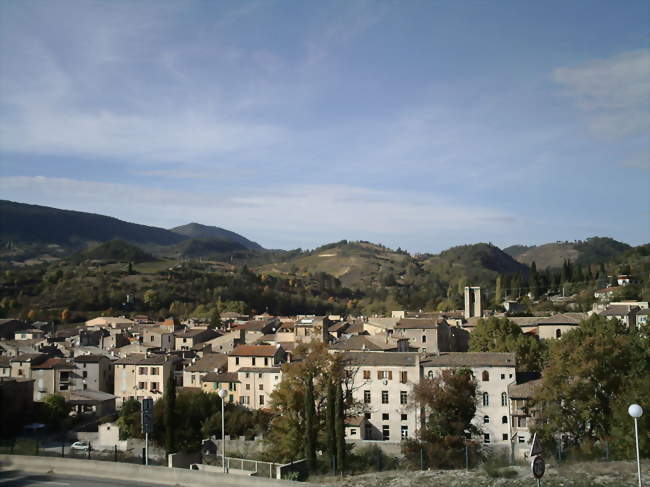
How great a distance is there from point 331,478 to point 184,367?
42569mm

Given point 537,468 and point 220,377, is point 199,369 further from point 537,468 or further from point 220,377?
point 537,468

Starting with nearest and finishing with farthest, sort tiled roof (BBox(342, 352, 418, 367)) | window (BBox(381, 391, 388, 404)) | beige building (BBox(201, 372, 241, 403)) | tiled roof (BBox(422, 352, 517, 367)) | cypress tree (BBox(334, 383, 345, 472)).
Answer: cypress tree (BBox(334, 383, 345, 472))
tiled roof (BBox(422, 352, 517, 367))
window (BBox(381, 391, 388, 404))
tiled roof (BBox(342, 352, 418, 367))
beige building (BBox(201, 372, 241, 403))

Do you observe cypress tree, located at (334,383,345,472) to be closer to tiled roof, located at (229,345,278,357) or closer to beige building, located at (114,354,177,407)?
tiled roof, located at (229,345,278,357)

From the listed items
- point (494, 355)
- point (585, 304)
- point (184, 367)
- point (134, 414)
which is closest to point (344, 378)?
point (494, 355)

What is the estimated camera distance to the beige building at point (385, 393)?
1991 inches

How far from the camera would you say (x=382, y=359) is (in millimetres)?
52219

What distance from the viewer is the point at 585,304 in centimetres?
10944

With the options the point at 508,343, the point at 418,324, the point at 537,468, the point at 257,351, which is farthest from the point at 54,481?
the point at 418,324

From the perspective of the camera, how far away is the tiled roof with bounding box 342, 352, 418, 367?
5138 centimetres

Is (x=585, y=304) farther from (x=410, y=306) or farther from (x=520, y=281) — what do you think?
(x=410, y=306)

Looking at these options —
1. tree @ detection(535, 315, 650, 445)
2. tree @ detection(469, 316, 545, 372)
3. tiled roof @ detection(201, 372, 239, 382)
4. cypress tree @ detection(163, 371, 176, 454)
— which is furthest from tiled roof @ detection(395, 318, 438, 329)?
cypress tree @ detection(163, 371, 176, 454)

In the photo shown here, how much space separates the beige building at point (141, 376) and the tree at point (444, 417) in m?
28.1

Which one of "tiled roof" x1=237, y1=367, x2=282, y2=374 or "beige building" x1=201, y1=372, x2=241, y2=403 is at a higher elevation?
"tiled roof" x1=237, y1=367, x2=282, y2=374

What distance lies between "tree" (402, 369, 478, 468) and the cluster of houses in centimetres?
264
